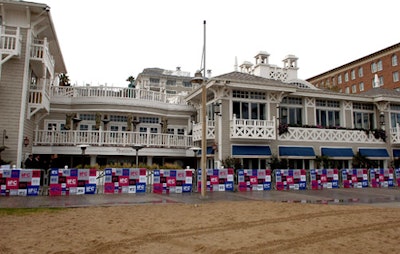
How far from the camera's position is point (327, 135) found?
77.4 ft

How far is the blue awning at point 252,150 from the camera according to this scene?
20594mm

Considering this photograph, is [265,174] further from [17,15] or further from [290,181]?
[17,15]

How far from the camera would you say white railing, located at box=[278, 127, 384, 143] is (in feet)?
74.2

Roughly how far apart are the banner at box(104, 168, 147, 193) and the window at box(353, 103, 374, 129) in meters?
18.9

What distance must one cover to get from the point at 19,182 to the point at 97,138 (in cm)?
721

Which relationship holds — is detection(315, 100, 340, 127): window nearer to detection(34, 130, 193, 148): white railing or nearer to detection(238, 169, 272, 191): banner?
detection(238, 169, 272, 191): banner

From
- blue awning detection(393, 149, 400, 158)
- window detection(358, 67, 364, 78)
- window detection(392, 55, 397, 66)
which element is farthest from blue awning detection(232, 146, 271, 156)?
window detection(358, 67, 364, 78)

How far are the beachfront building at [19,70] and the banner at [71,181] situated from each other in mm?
3134

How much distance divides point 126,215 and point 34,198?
227 inches

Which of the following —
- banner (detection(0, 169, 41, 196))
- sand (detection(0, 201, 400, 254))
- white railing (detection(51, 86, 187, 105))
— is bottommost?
sand (detection(0, 201, 400, 254))

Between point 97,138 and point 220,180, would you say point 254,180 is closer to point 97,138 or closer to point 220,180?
point 220,180

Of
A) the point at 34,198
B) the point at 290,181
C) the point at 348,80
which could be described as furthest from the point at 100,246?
the point at 348,80

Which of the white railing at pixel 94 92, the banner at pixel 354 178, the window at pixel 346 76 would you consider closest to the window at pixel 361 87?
the window at pixel 346 76

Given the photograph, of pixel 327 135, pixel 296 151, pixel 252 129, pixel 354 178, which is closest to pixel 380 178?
pixel 354 178
